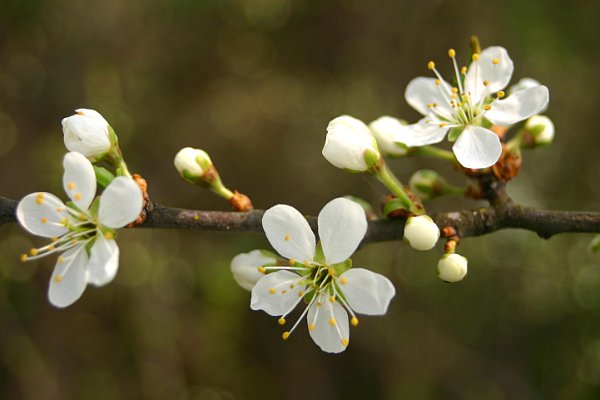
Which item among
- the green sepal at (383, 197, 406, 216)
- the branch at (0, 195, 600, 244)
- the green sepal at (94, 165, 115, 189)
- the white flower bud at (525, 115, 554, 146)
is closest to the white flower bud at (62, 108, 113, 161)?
the green sepal at (94, 165, 115, 189)

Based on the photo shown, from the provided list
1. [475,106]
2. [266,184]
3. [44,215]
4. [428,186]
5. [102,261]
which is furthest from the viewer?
[266,184]

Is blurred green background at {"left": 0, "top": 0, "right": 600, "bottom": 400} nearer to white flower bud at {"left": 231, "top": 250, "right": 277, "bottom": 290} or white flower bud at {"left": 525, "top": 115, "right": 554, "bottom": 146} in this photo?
white flower bud at {"left": 525, "top": 115, "right": 554, "bottom": 146}

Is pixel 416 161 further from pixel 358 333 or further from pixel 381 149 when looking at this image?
pixel 381 149

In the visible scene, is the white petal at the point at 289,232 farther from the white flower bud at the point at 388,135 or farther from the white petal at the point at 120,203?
the white flower bud at the point at 388,135

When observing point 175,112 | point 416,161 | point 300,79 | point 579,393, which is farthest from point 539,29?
point 175,112

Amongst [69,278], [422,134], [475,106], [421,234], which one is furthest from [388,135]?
[69,278]

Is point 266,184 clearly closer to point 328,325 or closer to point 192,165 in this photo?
point 192,165

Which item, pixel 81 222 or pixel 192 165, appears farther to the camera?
A: pixel 192 165
